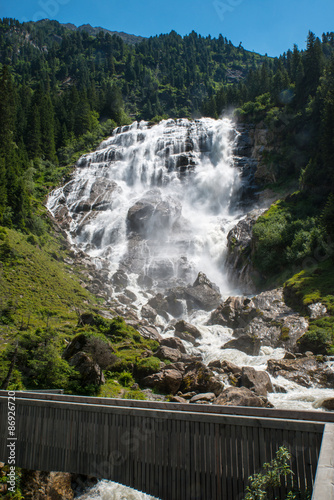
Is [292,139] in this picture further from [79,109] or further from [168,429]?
[168,429]

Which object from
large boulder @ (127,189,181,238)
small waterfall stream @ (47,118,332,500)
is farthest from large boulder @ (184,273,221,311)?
large boulder @ (127,189,181,238)

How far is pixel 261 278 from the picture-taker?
40.1 meters

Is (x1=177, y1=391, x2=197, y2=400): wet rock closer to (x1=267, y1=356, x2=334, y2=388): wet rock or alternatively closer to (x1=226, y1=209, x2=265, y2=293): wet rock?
(x1=267, y1=356, x2=334, y2=388): wet rock

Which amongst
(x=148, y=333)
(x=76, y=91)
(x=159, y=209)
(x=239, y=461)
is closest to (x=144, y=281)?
(x=148, y=333)

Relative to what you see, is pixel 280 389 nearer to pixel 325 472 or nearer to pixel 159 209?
pixel 325 472

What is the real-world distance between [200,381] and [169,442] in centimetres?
1129

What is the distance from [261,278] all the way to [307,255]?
621cm

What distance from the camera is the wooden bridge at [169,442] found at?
643 centimetres

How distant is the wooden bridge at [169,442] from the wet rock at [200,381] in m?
9.83

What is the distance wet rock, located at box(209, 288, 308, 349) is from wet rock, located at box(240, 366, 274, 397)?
23.1 feet

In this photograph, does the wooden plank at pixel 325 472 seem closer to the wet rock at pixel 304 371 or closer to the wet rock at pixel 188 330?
the wet rock at pixel 304 371

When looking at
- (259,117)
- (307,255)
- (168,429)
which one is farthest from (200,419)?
(259,117)

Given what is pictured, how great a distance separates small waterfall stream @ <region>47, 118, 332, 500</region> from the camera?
44.2 metres

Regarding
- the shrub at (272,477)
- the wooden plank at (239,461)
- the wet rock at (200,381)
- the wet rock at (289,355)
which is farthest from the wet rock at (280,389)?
the shrub at (272,477)
